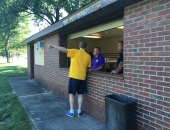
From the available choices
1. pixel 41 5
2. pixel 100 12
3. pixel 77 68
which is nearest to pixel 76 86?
pixel 77 68

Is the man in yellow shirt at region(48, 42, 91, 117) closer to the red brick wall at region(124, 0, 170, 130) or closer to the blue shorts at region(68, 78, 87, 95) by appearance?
the blue shorts at region(68, 78, 87, 95)

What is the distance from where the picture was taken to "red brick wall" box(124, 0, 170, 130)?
97.6 inches

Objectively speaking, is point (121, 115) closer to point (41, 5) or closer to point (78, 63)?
point (78, 63)

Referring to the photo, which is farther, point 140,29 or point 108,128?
point 108,128

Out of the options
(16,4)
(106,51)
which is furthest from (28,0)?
(106,51)

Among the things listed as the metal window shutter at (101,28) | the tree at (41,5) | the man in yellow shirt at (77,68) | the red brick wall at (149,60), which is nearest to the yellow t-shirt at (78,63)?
the man in yellow shirt at (77,68)

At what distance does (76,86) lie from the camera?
435cm

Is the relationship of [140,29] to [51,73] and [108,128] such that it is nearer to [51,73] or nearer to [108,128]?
[108,128]

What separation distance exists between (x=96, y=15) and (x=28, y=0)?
10640mm

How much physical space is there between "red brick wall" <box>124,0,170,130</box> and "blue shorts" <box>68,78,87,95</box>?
1504mm

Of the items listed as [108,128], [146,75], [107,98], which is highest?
[146,75]

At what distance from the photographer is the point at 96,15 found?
3.88 metres

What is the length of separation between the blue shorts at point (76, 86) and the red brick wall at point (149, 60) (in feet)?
4.94

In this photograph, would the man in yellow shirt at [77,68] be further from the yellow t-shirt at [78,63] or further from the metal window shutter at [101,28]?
the metal window shutter at [101,28]
